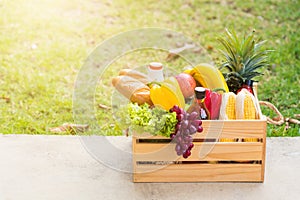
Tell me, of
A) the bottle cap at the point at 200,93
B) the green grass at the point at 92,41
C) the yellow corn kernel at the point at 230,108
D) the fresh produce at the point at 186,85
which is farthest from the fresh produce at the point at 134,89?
the green grass at the point at 92,41

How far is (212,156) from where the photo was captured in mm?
2699

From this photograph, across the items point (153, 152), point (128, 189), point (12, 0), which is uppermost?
point (12, 0)

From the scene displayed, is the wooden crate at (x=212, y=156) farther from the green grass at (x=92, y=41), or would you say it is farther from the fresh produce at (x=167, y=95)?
the green grass at (x=92, y=41)

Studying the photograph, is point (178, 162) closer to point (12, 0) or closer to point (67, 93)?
point (67, 93)

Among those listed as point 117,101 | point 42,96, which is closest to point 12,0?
point 42,96

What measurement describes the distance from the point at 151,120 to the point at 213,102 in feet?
1.06

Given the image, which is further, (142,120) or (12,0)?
(12,0)

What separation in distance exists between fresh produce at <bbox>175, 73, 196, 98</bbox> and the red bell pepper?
128 millimetres

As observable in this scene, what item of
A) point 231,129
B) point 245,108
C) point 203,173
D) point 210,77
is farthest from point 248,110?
point 203,173

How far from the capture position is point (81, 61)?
169 inches

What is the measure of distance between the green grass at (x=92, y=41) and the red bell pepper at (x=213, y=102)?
714 millimetres

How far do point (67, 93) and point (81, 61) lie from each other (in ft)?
1.58

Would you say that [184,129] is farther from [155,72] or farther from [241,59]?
[241,59]

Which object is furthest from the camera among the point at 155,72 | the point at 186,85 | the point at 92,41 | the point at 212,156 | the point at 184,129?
the point at 92,41
